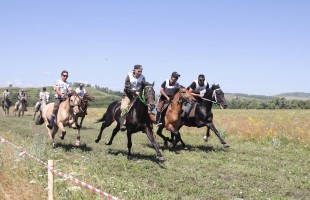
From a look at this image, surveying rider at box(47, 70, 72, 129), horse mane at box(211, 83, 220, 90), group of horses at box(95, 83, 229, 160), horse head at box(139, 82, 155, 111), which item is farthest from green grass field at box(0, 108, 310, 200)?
horse mane at box(211, 83, 220, 90)

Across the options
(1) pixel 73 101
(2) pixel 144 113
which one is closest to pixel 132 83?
(2) pixel 144 113

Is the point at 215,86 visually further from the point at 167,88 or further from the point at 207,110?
the point at 167,88

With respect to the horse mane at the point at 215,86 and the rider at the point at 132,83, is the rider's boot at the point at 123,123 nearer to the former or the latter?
the rider at the point at 132,83

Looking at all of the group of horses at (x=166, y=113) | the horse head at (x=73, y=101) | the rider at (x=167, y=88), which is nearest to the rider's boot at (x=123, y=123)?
the group of horses at (x=166, y=113)

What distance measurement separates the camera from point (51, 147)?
1433 cm

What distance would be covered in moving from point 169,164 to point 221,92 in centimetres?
500

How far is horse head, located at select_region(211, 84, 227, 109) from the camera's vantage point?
1496 cm

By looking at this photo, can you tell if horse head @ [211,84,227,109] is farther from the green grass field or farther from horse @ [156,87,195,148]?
the green grass field

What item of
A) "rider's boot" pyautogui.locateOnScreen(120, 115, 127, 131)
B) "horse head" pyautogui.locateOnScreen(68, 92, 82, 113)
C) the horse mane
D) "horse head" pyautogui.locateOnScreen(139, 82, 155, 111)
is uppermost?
the horse mane

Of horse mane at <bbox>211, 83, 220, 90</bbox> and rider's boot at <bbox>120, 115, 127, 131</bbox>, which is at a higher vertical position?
horse mane at <bbox>211, 83, 220, 90</bbox>

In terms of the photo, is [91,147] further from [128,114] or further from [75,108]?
[128,114]

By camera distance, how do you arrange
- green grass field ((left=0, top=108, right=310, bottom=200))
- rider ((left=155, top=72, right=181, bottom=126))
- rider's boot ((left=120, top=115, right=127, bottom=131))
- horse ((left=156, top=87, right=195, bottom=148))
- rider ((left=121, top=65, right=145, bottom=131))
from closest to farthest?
green grass field ((left=0, top=108, right=310, bottom=200)) → rider ((left=121, top=65, right=145, bottom=131)) → rider's boot ((left=120, top=115, right=127, bottom=131)) → horse ((left=156, top=87, right=195, bottom=148)) → rider ((left=155, top=72, right=181, bottom=126))

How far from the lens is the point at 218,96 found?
49.6 feet

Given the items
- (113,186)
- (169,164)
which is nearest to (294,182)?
(169,164)
